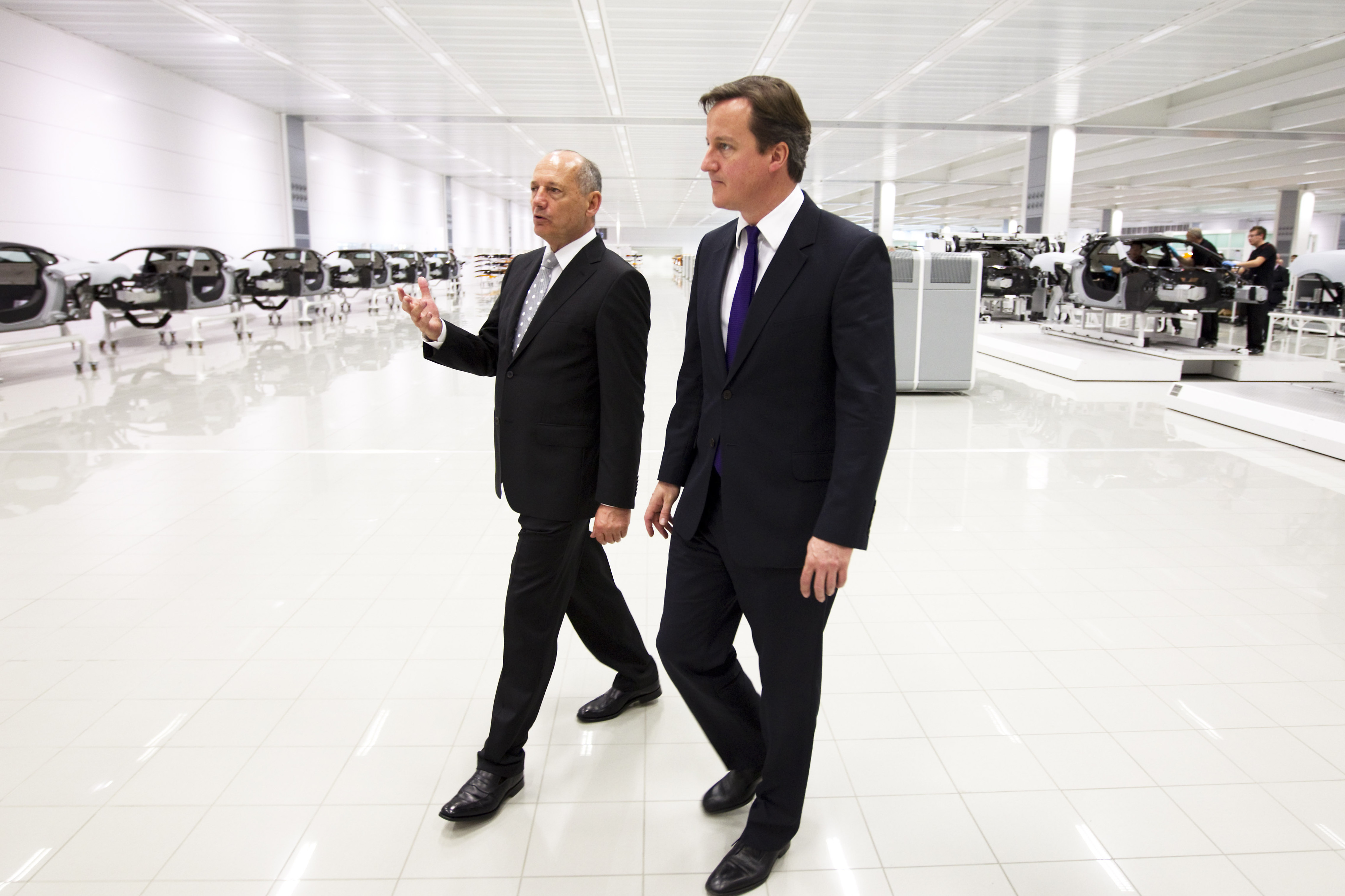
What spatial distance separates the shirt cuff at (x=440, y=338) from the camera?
214 centimetres

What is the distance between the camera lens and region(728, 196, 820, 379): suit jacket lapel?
5.32 feet

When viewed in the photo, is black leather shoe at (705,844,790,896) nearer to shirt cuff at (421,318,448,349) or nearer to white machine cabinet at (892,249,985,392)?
shirt cuff at (421,318,448,349)

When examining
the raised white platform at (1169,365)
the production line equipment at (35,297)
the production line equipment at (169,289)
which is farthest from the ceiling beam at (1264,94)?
the production line equipment at (35,297)

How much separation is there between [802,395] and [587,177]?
2.72 feet

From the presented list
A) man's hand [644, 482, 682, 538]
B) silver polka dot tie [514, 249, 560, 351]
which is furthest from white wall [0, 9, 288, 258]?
man's hand [644, 482, 682, 538]

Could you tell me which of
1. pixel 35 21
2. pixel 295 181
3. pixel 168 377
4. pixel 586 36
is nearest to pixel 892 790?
pixel 168 377

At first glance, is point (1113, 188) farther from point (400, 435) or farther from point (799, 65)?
point (400, 435)

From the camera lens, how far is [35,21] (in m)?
11.4

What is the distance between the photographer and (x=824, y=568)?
1.61 m

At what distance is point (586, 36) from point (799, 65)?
11.5 feet

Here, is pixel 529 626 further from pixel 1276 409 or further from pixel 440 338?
pixel 1276 409

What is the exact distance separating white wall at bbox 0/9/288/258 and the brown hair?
1284cm

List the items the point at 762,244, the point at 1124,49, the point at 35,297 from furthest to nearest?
the point at 1124,49 → the point at 35,297 → the point at 762,244

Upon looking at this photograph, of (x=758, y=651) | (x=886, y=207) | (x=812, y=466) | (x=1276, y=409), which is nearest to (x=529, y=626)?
(x=758, y=651)
